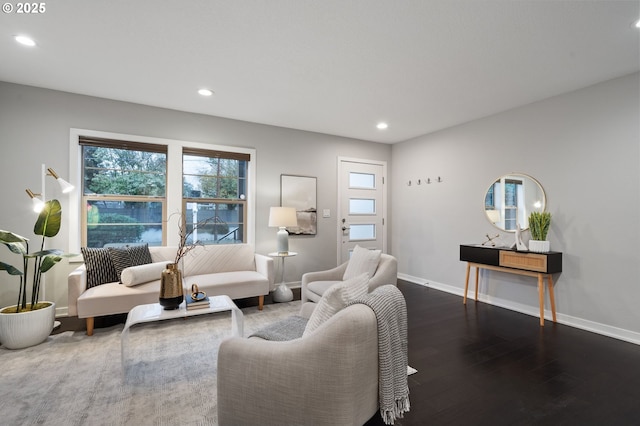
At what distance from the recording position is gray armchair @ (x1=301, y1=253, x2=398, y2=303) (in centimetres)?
310

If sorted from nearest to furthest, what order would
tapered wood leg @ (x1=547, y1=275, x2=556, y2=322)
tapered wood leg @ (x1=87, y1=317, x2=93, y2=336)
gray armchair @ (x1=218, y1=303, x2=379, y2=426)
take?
gray armchair @ (x1=218, y1=303, x2=379, y2=426) < tapered wood leg @ (x1=87, y1=317, x2=93, y2=336) < tapered wood leg @ (x1=547, y1=275, x2=556, y2=322)

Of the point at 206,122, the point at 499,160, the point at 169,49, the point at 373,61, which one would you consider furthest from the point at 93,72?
the point at 499,160

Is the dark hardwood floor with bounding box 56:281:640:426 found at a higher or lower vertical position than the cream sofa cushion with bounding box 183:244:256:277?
lower

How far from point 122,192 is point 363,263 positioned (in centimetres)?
314

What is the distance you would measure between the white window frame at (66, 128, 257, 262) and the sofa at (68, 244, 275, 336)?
33 cm

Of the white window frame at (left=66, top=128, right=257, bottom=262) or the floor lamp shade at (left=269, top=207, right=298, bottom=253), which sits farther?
the floor lamp shade at (left=269, top=207, right=298, bottom=253)

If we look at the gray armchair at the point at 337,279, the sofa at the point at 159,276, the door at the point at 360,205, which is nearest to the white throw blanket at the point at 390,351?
the gray armchair at the point at 337,279

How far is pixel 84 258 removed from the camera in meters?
3.24

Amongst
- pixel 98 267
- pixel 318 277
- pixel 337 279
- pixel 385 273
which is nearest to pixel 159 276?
pixel 98 267

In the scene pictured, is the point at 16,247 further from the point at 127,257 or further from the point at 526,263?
the point at 526,263

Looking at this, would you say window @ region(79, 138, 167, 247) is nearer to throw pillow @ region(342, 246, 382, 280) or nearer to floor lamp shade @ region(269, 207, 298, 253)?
floor lamp shade @ region(269, 207, 298, 253)

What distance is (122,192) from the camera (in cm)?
379

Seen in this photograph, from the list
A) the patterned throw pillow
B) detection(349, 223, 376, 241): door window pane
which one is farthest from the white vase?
the patterned throw pillow

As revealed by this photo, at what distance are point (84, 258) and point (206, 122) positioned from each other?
2.25 m
